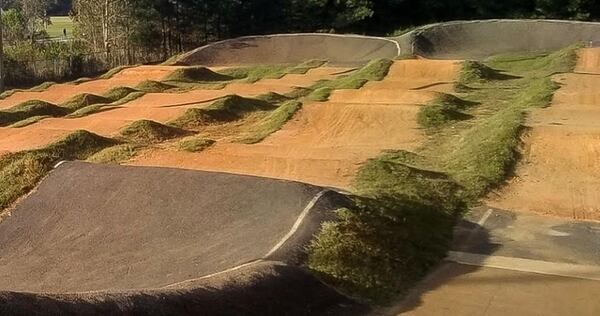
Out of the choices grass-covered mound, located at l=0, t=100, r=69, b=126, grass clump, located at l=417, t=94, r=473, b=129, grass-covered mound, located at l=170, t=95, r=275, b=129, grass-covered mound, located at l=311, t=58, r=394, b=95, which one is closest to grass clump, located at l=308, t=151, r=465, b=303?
grass clump, located at l=417, t=94, r=473, b=129

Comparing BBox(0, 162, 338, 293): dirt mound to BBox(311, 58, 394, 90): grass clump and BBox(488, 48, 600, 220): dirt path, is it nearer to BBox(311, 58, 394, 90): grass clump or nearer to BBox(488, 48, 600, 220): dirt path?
BBox(488, 48, 600, 220): dirt path

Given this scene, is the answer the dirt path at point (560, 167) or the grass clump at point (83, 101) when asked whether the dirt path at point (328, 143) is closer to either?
the dirt path at point (560, 167)

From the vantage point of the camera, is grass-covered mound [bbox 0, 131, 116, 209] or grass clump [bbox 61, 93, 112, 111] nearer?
grass-covered mound [bbox 0, 131, 116, 209]

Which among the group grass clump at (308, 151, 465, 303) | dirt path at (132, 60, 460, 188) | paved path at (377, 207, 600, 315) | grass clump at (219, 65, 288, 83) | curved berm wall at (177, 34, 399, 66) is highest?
curved berm wall at (177, 34, 399, 66)

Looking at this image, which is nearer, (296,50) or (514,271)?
(514,271)

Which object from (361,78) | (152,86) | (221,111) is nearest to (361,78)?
(361,78)

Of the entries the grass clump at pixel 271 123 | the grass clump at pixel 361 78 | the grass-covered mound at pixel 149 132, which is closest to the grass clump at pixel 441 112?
the grass clump at pixel 271 123

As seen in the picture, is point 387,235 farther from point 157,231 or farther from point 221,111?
point 221,111

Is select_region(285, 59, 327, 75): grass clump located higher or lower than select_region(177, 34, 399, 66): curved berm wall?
lower
